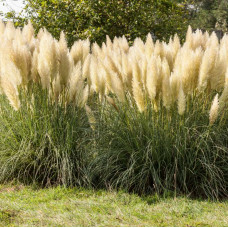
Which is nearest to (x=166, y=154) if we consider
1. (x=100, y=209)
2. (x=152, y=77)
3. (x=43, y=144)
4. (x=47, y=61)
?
(x=152, y=77)

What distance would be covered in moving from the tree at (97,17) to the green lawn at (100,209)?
5.65 metres

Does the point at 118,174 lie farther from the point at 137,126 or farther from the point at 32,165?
the point at 32,165

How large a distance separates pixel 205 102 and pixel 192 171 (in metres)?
0.76

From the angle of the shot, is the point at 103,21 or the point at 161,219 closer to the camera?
the point at 161,219

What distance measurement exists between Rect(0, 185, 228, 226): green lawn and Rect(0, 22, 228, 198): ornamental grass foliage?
17 cm

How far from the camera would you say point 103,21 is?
9.59 meters

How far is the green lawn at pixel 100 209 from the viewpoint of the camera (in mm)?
3074

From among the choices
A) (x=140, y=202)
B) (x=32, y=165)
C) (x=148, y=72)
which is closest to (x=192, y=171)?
(x=140, y=202)

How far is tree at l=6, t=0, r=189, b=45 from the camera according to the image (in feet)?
30.3

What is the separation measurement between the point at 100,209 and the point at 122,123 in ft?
3.20

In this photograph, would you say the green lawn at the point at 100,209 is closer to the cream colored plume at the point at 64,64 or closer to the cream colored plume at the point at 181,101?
the cream colored plume at the point at 181,101

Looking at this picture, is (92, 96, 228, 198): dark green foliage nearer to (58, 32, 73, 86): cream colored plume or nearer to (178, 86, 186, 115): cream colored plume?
(178, 86, 186, 115): cream colored plume

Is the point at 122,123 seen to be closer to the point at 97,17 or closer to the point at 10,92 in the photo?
the point at 10,92

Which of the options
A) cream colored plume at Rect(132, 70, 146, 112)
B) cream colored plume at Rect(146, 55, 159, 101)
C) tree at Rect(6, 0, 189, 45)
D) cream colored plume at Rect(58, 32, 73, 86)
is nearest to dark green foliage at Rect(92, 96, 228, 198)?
cream colored plume at Rect(132, 70, 146, 112)
